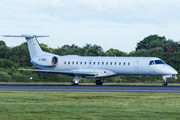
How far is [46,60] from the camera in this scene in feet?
151

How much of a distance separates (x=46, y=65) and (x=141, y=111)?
3194 cm

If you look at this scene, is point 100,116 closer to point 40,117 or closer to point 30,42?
point 40,117

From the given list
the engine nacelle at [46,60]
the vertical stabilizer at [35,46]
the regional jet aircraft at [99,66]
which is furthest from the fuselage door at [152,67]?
the vertical stabilizer at [35,46]

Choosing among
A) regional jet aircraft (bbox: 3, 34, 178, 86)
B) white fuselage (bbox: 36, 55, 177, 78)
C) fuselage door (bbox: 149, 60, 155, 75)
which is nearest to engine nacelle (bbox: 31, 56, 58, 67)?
regional jet aircraft (bbox: 3, 34, 178, 86)

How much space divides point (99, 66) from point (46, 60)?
740 cm

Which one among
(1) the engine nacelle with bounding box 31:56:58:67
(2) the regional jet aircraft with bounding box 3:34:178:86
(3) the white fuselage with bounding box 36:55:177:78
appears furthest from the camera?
(1) the engine nacelle with bounding box 31:56:58:67

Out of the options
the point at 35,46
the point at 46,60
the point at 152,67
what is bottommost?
the point at 152,67

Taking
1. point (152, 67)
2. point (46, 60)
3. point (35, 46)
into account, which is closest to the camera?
point (152, 67)

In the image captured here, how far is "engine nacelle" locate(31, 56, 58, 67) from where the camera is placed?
4575 cm

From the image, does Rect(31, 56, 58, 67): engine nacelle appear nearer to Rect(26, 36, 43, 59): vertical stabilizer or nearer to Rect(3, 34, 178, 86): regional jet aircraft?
Rect(3, 34, 178, 86): regional jet aircraft

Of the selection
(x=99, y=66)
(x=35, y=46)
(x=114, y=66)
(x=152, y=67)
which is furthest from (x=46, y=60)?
(x=152, y=67)

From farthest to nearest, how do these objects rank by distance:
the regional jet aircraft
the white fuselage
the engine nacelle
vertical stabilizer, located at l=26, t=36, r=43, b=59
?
vertical stabilizer, located at l=26, t=36, r=43, b=59
the engine nacelle
the regional jet aircraft
the white fuselage

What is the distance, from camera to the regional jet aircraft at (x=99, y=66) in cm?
3891

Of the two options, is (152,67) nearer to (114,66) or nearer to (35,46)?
(114,66)
